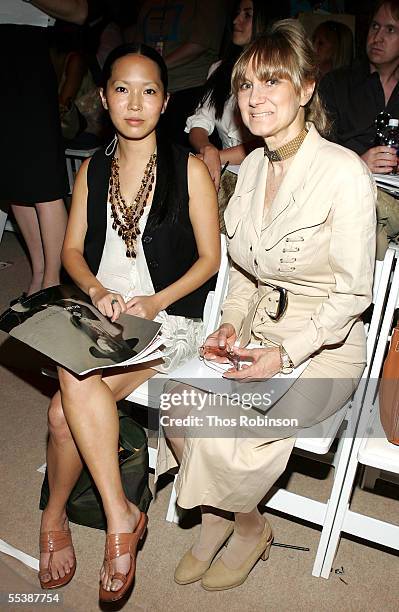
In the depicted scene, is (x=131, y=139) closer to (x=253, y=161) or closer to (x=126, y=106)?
(x=126, y=106)

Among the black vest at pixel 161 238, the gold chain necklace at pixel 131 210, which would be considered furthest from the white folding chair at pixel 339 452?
the gold chain necklace at pixel 131 210

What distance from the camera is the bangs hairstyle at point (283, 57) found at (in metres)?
1.85

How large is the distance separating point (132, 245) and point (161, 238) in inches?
3.9

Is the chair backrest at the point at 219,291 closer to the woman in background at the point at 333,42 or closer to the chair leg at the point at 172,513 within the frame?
the chair leg at the point at 172,513

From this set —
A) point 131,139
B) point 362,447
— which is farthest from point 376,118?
point 362,447

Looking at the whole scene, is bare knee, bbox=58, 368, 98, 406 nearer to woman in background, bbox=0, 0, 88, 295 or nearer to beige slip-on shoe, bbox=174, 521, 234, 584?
beige slip-on shoe, bbox=174, 521, 234, 584

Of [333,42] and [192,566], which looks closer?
[192,566]

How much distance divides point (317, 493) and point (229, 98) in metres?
1.65

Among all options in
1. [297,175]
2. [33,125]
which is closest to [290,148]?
[297,175]

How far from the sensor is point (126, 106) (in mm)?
2107

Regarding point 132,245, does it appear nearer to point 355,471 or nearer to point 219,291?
point 219,291

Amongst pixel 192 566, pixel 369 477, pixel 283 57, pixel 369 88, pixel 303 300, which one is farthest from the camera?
pixel 369 88

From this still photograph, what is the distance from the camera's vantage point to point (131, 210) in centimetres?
221

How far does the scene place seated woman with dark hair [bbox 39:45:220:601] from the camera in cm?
202
